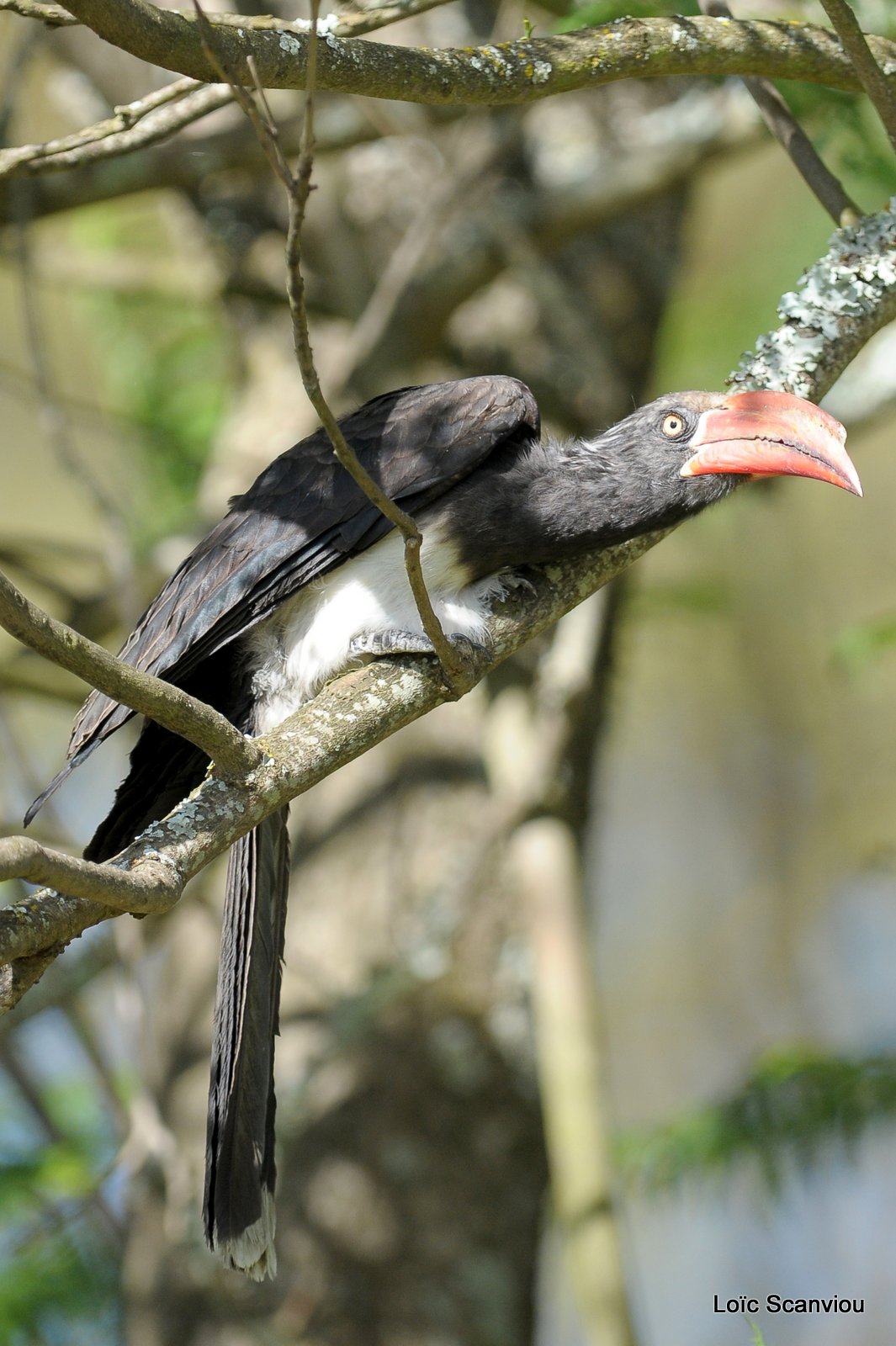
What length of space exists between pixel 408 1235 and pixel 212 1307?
2.20 ft

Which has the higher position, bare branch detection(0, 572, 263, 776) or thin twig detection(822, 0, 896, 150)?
thin twig detection(822, 0, 896, 150)

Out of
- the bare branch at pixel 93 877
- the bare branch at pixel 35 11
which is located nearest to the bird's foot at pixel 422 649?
the bare branch at pixel 93 877

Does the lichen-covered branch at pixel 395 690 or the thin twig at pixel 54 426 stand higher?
the thin twig at pixel 54 426

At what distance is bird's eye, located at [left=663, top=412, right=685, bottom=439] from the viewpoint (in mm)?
2932

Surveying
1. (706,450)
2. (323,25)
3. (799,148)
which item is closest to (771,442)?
(706,450)

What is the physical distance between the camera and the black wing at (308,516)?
9.08 feet

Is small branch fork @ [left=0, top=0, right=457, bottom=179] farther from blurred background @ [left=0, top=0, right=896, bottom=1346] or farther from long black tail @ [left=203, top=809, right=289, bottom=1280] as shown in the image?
long black tail @ [left=203, top=809, right=289, bottom=1280]

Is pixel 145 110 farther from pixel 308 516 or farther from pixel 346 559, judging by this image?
pixel 346 559

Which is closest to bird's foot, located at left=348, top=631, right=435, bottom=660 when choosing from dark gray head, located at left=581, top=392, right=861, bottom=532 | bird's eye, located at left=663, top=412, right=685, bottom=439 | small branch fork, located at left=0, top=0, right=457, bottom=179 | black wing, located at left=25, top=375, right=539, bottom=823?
black wing, located at left=25, top=375, right=539, bottom=823

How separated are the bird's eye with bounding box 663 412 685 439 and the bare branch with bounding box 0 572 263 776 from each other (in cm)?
139

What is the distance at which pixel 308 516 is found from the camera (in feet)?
9.30

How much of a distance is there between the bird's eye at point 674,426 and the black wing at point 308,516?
0.31 metres

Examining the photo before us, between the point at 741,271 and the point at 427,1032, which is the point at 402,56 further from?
the point at 741,271

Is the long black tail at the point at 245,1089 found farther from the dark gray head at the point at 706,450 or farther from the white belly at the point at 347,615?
the dark gray head at the point at 706,450
